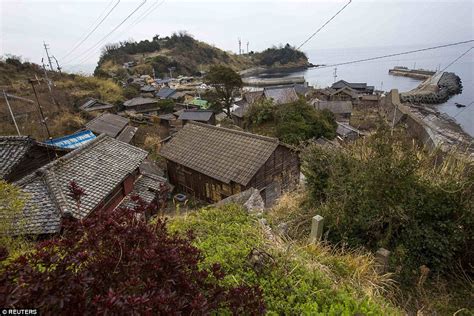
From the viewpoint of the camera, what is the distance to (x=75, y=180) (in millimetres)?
10602

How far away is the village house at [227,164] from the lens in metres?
14.5

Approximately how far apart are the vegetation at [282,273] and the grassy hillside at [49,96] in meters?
24.9

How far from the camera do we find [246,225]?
18.9 ft

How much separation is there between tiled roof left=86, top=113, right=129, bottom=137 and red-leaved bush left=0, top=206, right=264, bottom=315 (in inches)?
910

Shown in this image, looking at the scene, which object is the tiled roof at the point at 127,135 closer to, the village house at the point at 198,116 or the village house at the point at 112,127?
the village house at the point at 112,127

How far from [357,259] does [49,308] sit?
518 cm

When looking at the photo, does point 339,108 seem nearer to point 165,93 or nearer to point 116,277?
point 165,93

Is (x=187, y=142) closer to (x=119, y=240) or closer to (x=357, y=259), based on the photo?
(x=357, y=259)

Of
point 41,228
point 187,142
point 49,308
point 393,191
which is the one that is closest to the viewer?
point 49,308

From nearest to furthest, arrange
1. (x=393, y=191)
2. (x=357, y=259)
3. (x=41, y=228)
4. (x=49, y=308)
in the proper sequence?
(x=49, y=308)
(x=357, y=259)
(x=393, y=191)
(x=41, y=228)

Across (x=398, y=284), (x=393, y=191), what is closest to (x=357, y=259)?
(x=398, y=284)

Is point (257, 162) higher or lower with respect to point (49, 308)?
lower

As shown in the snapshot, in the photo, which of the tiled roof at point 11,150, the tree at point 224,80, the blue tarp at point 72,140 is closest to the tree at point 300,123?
the tree at point 224,80

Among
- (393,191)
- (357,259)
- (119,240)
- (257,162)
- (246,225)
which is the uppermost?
(119,240)
